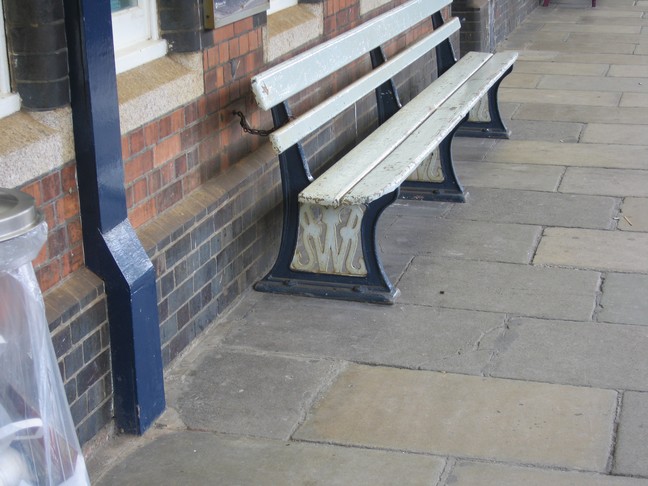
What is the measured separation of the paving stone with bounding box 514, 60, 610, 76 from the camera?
1010 cm

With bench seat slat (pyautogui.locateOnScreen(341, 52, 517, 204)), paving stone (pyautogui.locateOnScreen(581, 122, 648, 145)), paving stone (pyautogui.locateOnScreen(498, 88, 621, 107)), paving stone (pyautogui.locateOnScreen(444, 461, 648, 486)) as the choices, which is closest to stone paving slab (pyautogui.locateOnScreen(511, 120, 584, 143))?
paving stone (pyautogui.locateOnScreen(581, 122, 648, 145))

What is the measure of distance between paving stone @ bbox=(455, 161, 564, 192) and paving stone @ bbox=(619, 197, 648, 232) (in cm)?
49

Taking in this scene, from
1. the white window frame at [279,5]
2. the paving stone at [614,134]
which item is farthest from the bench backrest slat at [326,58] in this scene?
the paving stone at [614,134]

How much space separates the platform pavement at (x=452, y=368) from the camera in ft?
11.5

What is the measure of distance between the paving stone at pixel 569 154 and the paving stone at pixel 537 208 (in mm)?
756

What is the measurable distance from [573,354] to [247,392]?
132cm

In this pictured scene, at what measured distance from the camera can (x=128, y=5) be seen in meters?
4.01

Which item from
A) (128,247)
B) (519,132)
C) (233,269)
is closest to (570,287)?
(233,269)

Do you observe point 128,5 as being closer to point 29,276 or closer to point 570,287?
point 29,276

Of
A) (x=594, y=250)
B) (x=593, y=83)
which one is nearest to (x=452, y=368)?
(x=594, y=250)

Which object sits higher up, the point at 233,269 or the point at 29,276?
the point at 29,276

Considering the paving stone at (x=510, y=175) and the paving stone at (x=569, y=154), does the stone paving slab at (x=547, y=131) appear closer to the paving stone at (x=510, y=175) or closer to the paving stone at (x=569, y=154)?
the paving stone at (x=569, y=154)

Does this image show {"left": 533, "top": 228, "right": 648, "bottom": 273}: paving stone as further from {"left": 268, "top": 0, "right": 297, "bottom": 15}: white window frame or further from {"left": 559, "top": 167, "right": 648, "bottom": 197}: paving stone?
{"left": 268, "top": 0, "right": 297, "bottom": 15}: white window frame

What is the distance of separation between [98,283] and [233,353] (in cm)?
93
